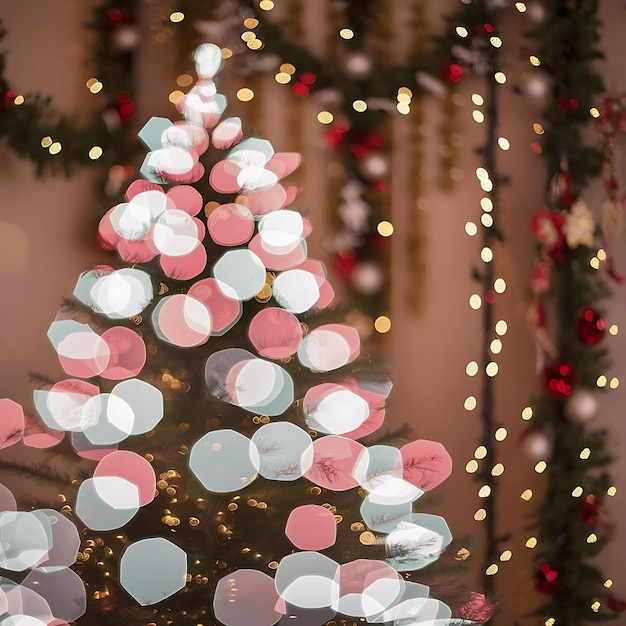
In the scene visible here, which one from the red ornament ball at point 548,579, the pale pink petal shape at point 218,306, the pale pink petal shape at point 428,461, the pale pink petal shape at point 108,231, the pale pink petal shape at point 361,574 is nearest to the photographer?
the pale pink petal shape at point 218,306

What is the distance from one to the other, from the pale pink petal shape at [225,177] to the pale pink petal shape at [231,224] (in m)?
0.04

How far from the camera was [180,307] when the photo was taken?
115 centimetres

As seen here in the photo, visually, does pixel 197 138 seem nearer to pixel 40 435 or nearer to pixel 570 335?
pixel 40 435

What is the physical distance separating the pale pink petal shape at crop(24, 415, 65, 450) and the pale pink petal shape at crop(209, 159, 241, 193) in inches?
22.2

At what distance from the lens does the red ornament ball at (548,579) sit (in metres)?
1.72

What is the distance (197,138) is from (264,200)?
0.17 meters

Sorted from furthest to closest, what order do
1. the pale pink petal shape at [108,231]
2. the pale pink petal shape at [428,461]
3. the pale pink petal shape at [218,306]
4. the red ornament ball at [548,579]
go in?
the red ornament ball at [548,579]
the pale pink petal shape at [428,461]
the pale pink petal shape at [108,231]
the pale pink petal shape at [218,306]

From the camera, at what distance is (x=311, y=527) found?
1.17 meters

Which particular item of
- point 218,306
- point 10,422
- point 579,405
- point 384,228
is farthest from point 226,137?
point 579,405

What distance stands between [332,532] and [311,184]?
957 mm

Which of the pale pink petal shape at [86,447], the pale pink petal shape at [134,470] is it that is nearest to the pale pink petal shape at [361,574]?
the pale pink petal shape at [134,470]

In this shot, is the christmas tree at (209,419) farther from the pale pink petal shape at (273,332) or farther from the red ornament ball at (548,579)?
the red ornament ball at (548,579)

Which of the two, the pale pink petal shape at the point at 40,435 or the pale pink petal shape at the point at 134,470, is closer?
the pale pink petal shape at the point at 134,470

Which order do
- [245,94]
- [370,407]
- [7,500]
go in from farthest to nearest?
[245,94], [7,500], [370,407]
